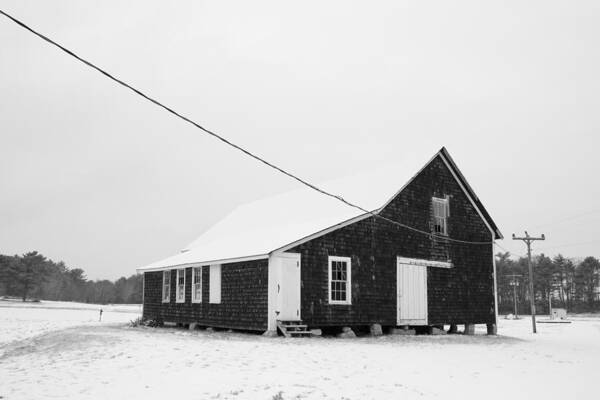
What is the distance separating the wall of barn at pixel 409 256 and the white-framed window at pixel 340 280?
0.72 feet

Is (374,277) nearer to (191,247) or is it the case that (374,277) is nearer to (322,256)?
(322,256)

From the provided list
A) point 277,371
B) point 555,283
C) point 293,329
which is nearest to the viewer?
point 277,371

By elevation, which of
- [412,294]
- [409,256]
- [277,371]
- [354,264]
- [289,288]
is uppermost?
[409,256]

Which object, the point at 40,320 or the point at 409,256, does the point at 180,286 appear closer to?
the point at 409,256

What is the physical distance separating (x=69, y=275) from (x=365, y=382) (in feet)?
404

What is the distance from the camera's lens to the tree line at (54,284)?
8469 cm

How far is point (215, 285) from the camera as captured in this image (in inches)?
983

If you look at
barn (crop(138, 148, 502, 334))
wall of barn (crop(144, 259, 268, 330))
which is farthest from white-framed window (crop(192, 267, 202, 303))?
wall of barn (crop(144, 259, 268, 330))

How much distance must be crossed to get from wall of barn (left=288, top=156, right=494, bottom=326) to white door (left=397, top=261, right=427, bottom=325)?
1.02ft

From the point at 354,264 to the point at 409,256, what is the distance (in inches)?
121

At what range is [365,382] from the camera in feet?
38.8

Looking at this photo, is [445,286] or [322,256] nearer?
[322,256]

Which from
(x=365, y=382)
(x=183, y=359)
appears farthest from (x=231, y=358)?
(x=365, y=382)

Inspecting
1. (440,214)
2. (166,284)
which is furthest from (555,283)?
(166,284)
